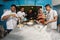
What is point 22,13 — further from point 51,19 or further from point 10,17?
point 51,19

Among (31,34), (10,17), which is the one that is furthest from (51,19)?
(10,17)

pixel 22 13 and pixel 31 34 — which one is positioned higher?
pixel 22 13

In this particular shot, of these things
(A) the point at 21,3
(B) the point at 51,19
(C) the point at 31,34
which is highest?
(A) the point at 21,3

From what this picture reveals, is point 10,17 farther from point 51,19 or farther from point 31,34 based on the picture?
point 51,19

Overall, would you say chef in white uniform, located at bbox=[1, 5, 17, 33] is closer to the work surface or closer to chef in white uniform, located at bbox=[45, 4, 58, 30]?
the work surface

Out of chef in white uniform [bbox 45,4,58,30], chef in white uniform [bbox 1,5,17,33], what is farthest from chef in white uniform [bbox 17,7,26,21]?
chef in white uniform [bbox 45,4,58,30]

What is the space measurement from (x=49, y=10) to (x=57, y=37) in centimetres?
23

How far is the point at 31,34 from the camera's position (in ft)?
4.84

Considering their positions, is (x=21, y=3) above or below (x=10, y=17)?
above

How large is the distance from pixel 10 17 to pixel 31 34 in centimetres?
23

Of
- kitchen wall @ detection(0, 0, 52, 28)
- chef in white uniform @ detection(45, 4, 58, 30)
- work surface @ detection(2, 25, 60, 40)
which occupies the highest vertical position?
kitchen wall @ detection(0, 0, 52, 28)

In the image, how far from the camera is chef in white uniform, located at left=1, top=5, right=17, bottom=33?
4.92ft

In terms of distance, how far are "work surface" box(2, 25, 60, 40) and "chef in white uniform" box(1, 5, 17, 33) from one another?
43 millimetres

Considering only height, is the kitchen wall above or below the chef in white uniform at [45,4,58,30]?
above
